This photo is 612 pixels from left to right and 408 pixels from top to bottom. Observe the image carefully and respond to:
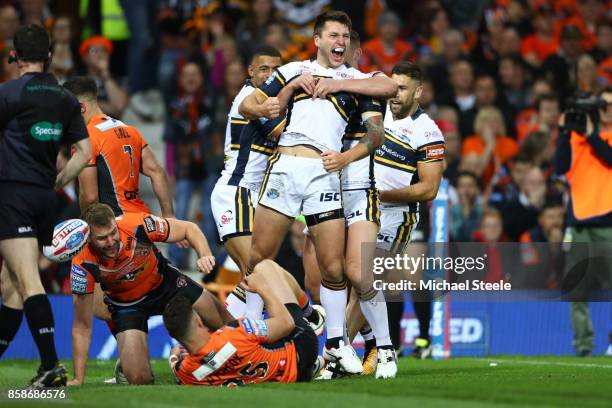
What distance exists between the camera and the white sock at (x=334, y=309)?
11.2 m

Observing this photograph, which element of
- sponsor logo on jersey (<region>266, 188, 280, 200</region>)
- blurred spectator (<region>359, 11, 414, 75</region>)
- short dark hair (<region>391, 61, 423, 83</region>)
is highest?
blurred spectator (<region>359, 11, 414, 75</region>)

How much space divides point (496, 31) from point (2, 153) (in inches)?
544

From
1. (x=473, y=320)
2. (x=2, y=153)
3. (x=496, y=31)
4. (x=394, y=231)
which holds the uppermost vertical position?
(x=496, y=31)

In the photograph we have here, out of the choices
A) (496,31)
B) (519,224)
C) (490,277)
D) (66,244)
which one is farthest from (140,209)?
(496,31)

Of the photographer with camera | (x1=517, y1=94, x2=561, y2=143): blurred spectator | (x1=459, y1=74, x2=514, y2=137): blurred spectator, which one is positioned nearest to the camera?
the photographer with camera

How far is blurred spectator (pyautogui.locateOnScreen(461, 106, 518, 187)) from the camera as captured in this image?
19703 mm

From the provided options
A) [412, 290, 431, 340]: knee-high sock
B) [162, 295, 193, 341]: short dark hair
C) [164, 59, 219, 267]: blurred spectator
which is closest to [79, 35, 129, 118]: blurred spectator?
[164, 59, 219, 267]: blurred spectator

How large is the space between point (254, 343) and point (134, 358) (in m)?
1.51

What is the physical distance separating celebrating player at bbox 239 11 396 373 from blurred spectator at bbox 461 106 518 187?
28.2 feet

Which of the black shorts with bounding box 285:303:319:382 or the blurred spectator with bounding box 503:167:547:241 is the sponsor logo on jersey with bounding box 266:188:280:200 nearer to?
the black shorts with bounding box 285:303:319:382

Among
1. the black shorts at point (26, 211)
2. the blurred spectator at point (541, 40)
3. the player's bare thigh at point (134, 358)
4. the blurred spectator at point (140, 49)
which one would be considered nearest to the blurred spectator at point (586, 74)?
the blurred spectator at point (541, 40)

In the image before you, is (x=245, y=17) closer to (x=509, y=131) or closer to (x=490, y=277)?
(x=509, y=131)

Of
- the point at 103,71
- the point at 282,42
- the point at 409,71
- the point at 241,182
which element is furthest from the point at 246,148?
the point at 282,42

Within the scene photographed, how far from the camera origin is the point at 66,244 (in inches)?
400
